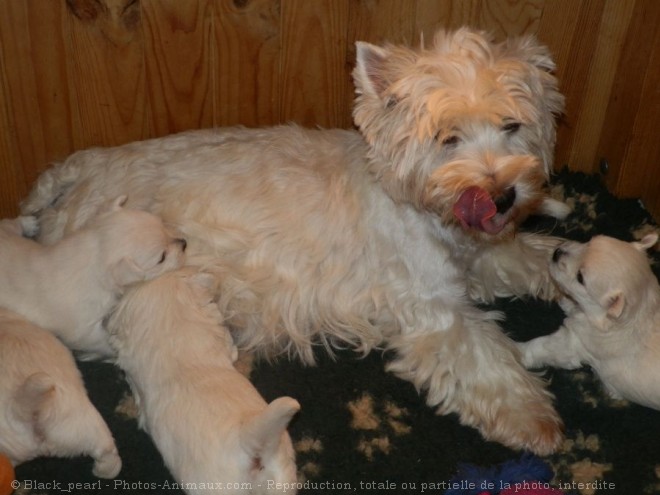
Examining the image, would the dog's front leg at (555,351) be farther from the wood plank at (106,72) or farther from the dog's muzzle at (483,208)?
the wood plank at (106,72)

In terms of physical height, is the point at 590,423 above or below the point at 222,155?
below

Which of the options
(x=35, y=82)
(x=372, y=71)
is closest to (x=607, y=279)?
(x=372, y=71)

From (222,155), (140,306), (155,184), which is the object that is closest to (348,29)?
(222,155)

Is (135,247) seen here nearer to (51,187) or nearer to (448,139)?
(51,187)

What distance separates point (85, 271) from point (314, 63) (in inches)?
44.5

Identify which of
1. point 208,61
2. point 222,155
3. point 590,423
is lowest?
point 590,423

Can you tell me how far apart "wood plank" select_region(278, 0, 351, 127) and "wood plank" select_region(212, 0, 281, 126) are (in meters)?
0.04

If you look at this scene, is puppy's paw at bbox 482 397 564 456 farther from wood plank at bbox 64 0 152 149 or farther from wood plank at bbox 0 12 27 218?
wood plank at bbox 0 12 27 218

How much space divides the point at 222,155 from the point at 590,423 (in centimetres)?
141

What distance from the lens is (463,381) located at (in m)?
2.61

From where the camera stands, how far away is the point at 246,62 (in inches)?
118

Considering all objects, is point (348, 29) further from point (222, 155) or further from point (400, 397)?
point (400, 397)

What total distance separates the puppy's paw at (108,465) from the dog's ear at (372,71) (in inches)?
47.9

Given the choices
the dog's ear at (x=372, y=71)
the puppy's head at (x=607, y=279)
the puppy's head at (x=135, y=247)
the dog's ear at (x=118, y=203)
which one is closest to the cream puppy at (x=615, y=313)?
the puppy's head at (x=607, y=279)
